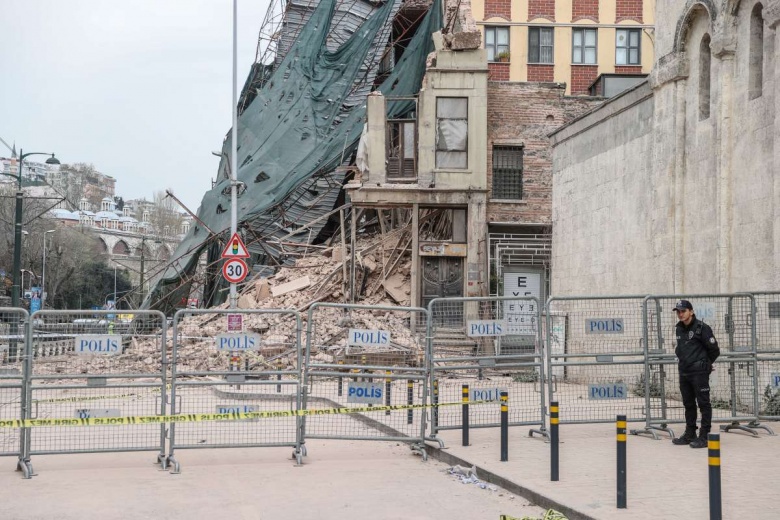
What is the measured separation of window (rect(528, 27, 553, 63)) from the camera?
1597 inches

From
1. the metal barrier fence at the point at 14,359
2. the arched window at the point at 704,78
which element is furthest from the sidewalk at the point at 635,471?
the arched window at the point at 704,78

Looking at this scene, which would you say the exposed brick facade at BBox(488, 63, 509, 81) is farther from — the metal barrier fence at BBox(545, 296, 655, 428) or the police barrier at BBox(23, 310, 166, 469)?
the police barrier at BBox(23, 310, 166, 469)

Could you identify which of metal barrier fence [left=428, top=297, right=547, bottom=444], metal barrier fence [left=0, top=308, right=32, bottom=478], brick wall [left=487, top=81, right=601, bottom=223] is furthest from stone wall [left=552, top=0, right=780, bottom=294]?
metal barrier fence [left=0, top=308, right=32, bottom=478]

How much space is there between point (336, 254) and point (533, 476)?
23523 mm

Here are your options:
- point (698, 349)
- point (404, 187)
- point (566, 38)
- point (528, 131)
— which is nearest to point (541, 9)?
point (566, 38)

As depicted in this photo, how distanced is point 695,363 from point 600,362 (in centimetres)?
155

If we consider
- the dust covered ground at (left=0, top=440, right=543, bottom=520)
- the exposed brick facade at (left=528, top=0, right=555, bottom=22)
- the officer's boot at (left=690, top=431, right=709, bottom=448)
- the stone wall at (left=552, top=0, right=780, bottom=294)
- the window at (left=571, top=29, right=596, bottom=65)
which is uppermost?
the exposed brick facade at (left=528, top=0, right=555, bottom=22)

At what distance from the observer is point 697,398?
464 inches

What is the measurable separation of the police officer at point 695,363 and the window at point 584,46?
30447mm

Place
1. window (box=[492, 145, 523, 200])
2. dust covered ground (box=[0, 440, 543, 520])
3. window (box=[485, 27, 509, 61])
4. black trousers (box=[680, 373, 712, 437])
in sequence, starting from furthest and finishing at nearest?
window (box=[485, 27, 509, 61]) → window (box=[492, 145, 523, 200]) → black trousers (box=[680, 373, 712, 437]) → dust covered ground (box=[0, 440, 543, 520])

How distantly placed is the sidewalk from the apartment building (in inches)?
1126

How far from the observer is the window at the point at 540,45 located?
40.6 m

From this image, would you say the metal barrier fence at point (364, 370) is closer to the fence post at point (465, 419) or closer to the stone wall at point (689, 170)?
the fence post at point (465, 419)

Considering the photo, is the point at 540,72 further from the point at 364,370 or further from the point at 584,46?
the point at 364,370
